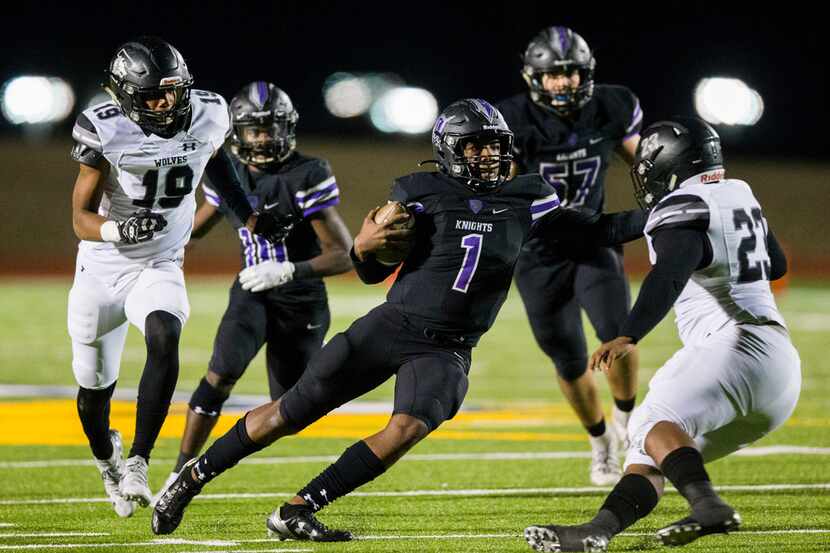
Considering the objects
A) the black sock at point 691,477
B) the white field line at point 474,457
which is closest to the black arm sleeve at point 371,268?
the black sock at point 691,477

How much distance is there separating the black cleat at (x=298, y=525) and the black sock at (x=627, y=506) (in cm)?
98

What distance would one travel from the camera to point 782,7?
82.7 ft

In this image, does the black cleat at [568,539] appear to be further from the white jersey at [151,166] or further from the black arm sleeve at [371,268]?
the white jersey at [151,166]

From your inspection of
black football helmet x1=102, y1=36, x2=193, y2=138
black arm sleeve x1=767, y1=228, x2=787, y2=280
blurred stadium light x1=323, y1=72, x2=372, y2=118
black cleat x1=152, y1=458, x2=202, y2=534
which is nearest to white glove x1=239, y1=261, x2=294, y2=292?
black football helmet x1=102, y1=36, x2=193, y2=138

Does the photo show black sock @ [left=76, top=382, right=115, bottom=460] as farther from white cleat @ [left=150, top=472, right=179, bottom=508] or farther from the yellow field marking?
the yellow field marking

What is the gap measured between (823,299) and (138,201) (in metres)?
15.1

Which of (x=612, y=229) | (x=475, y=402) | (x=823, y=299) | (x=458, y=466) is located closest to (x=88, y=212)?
(x=612, y=229)

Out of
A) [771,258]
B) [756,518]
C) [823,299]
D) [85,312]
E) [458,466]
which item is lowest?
[823,299]

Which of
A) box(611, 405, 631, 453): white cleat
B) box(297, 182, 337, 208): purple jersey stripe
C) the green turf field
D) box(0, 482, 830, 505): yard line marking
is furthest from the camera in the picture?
box(611, 405, 631, 453): white cleat

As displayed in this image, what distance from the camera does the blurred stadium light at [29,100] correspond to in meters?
22.0

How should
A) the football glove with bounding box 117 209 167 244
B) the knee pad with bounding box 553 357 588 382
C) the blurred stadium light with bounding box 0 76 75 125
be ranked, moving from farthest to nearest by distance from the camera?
1. the blurred stadium light with bounding box 0 76 75 125
2. the knee pad with bounding box 553 357 588 382
3. the football glove with bounding box 117 209 167 244

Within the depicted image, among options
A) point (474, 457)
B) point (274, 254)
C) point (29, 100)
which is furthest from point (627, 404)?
point (29, 100)

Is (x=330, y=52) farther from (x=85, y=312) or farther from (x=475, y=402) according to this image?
(x=85, y=312)

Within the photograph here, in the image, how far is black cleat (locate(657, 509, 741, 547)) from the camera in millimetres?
3938
